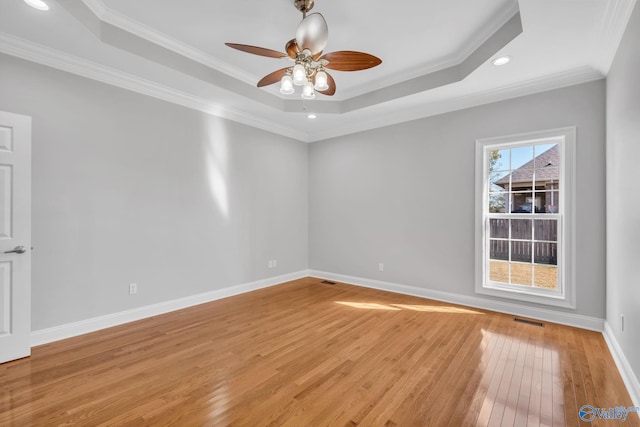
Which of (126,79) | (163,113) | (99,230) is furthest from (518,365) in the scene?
(126,79)

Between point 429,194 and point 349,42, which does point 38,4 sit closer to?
point 349,42

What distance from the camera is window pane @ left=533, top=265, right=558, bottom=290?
3459mm

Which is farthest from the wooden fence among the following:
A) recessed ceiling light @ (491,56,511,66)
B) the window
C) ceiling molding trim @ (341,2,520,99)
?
ceiling molding trim @ (341,2,520,99)

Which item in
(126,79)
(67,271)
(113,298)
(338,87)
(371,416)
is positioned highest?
(338,87)

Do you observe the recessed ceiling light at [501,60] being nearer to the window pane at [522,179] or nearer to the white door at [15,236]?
the window pane at [522,179]

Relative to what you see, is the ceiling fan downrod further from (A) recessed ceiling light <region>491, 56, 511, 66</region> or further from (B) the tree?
(B) the tree

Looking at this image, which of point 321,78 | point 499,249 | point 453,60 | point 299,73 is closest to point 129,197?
point 299,73

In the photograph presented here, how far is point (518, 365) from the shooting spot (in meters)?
2.44

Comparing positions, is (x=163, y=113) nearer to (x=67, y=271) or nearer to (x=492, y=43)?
(x=67, y=271)

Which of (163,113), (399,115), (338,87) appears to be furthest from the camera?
(399,115)

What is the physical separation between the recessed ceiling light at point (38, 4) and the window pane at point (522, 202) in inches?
199

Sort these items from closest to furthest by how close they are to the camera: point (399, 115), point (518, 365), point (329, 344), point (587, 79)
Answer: point (518, 365), point (329, 344), point (587, 79), point (399, 115)

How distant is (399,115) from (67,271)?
15.5ft

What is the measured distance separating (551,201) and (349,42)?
305cm
